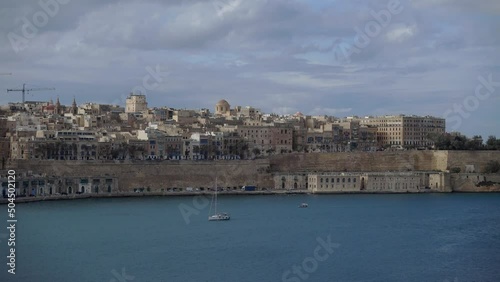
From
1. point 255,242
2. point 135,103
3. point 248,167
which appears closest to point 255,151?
point 248,167

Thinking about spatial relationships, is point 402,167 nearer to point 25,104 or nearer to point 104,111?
point 104,111

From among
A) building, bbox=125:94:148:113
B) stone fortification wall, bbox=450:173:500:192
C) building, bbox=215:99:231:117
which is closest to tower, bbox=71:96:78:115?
building, bbox=125:94:148:113

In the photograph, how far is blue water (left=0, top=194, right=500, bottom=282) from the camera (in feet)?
51.0

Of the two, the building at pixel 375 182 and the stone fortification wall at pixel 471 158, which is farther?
the stone fortification wall at pixel 471 158

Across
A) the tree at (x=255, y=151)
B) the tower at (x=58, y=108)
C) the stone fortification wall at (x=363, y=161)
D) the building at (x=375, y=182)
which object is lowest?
the building at (x=375, y=182)

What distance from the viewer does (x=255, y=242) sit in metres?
19.0

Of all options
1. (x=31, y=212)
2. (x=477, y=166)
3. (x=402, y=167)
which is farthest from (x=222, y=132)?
(x=31, y=212)

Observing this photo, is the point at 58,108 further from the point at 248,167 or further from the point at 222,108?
the point at 248,167

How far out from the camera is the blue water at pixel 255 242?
1553 centimetres

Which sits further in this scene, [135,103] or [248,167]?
[135,103]

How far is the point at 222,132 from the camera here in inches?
1462

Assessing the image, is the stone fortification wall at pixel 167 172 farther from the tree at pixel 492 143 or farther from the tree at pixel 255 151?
the tree at pixel 492 143

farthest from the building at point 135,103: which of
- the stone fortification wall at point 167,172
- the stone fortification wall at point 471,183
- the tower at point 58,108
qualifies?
the stone fortification wall at point 471,183

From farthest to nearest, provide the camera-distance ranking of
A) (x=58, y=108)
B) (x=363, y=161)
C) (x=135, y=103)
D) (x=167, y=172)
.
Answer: (x=135, y=103) → (x=58, y=108) → (x=363, y=161) → (x=167, y=172)
